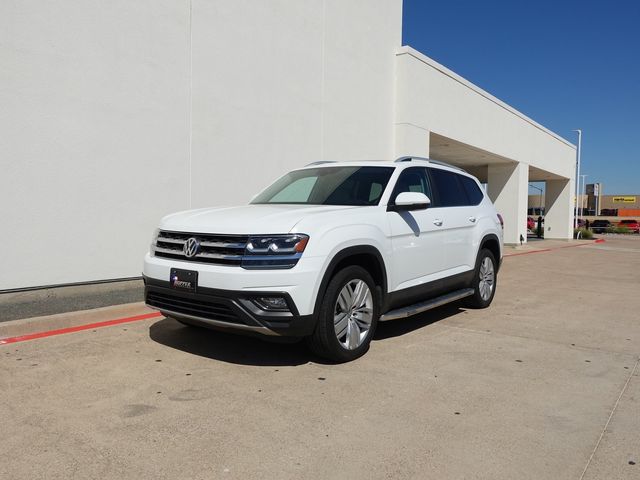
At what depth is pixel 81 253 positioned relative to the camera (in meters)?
7.55

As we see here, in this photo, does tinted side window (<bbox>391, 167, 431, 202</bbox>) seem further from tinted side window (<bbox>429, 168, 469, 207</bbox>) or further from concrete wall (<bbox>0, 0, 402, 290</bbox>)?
concrete wall (<bbox>0, 0, 402, 290</bbox>)

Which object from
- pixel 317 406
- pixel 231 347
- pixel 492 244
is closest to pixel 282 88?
pixel 492 244

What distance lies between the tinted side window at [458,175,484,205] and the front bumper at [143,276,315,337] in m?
3.61

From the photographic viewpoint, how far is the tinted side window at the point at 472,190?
6902mm

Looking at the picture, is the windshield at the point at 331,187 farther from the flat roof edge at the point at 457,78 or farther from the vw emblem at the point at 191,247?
the flat roof edge at the point at 457,78

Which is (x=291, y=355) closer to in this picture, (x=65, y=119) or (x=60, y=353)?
(x=60, y=353)

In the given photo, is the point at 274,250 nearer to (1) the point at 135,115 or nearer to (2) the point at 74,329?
(2) the point at 74,329

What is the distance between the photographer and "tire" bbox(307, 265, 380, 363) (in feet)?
14.1

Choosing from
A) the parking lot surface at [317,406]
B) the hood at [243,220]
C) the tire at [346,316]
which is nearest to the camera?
the parking lot surface at [317,406]

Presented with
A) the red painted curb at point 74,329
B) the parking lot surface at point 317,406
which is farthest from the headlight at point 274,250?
the red painted curb at point 74,329

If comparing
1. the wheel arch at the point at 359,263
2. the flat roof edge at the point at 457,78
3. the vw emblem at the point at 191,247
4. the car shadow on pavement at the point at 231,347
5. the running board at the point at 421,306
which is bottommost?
the car shadow on pavement at the point at 231,347

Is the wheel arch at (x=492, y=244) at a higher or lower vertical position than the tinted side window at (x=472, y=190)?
lower

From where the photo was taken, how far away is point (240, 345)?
5078mm

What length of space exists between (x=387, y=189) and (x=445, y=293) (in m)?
1.72
